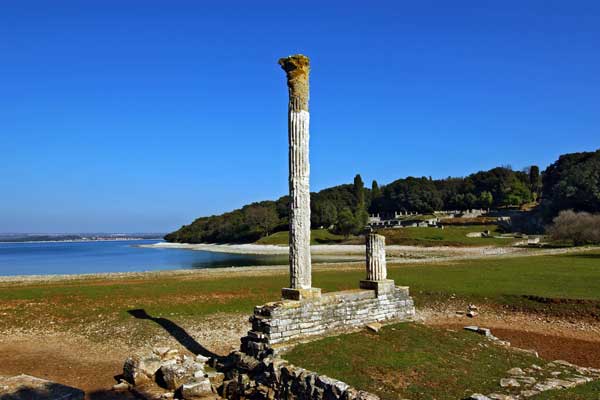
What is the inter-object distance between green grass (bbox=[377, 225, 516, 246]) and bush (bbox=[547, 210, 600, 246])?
7.02 m

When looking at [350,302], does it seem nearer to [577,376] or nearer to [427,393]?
[427,393]

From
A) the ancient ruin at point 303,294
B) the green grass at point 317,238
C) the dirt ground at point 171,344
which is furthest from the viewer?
the green grass at point 317,238

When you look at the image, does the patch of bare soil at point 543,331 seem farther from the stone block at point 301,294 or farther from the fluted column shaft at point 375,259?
the stone block at point 301,294

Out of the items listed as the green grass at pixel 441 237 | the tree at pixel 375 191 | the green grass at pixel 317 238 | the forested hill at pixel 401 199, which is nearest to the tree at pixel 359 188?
the forested hill at pixel 401 199

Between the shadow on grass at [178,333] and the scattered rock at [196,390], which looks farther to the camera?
the shadow on grass at [178,333]

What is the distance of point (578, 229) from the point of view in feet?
185

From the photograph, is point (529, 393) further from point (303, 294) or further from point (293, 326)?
point (303, 294)

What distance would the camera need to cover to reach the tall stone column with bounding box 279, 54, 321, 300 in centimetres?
1506

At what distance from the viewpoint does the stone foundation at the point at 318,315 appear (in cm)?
1317

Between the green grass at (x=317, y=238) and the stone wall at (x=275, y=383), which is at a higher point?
the green grass at (x=317, y=238)

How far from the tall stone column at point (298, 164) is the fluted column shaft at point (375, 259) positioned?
8.57 feet

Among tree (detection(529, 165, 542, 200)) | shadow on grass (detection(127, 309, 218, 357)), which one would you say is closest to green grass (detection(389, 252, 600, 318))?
shadow on grass (detection(127, 309, 218, 357))

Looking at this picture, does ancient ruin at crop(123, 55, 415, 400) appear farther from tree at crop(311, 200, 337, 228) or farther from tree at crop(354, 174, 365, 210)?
tree at crop(354, 174, 365, 210)

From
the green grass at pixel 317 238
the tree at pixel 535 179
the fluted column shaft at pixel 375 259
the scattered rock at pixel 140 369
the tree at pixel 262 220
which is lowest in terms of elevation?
the scattered rock at pixel 140 369
